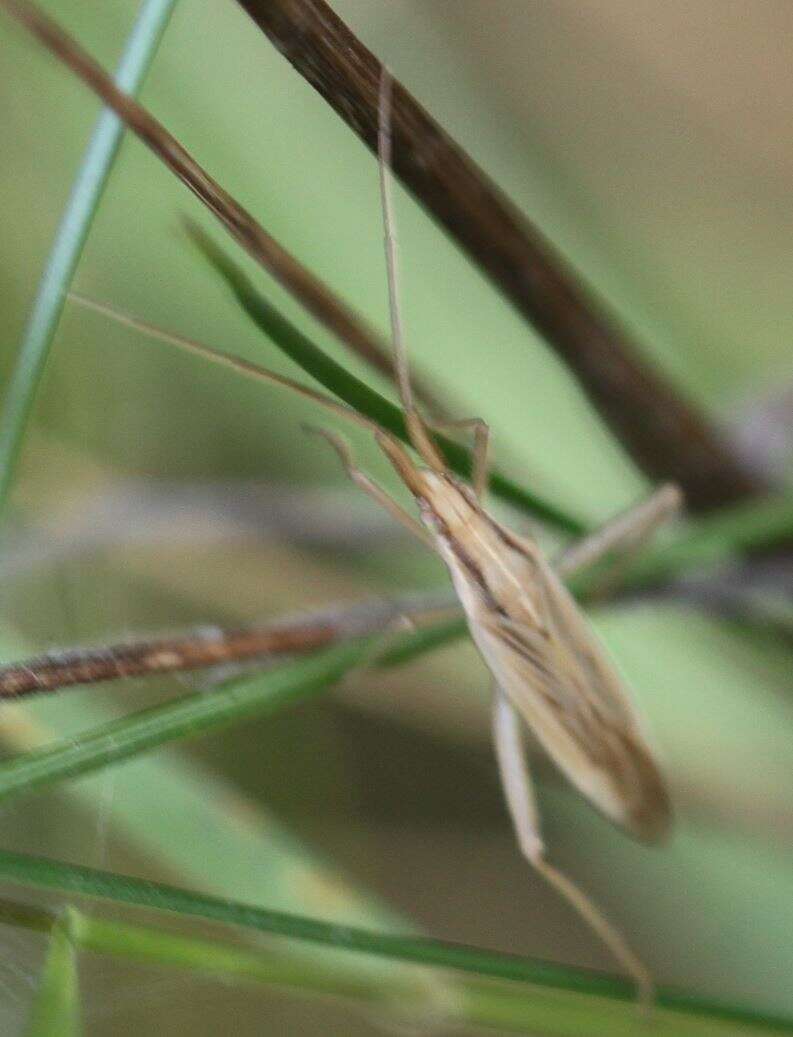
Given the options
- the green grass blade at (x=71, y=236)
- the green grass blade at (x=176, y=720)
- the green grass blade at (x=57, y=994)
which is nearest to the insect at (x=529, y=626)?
the green grass blade at (x=71, y=236)

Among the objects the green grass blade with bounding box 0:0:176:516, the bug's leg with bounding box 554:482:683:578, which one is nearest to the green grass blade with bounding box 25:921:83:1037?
the green grass blade with bounding box 0:0:176:516

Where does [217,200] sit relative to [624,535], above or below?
above

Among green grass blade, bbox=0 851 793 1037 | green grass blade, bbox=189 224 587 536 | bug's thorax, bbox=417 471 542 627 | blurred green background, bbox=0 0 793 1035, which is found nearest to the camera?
green grass blade, bbox=0 851 793 1037

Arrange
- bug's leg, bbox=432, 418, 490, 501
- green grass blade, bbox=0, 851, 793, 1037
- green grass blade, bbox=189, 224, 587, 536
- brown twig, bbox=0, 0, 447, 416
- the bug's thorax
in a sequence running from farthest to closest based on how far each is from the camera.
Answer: the bug's thorax
bug's leg, bbox=432, 418, 490, 501
green grass blade, bbox=189, 224, 587, 536
green grass blade, bbox=0, 851, 793, 1037
brown twig, bbox=0, 0, 447, 416

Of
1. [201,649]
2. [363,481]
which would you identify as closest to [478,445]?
[363,481]

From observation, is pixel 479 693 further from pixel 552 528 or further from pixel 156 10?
pixel 156 10

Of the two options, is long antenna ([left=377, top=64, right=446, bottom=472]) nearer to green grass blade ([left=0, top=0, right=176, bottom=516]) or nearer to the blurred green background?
the blurred green background

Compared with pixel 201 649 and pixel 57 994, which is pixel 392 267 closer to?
pixel 201 649

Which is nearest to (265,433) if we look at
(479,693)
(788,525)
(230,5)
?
(479,693)
